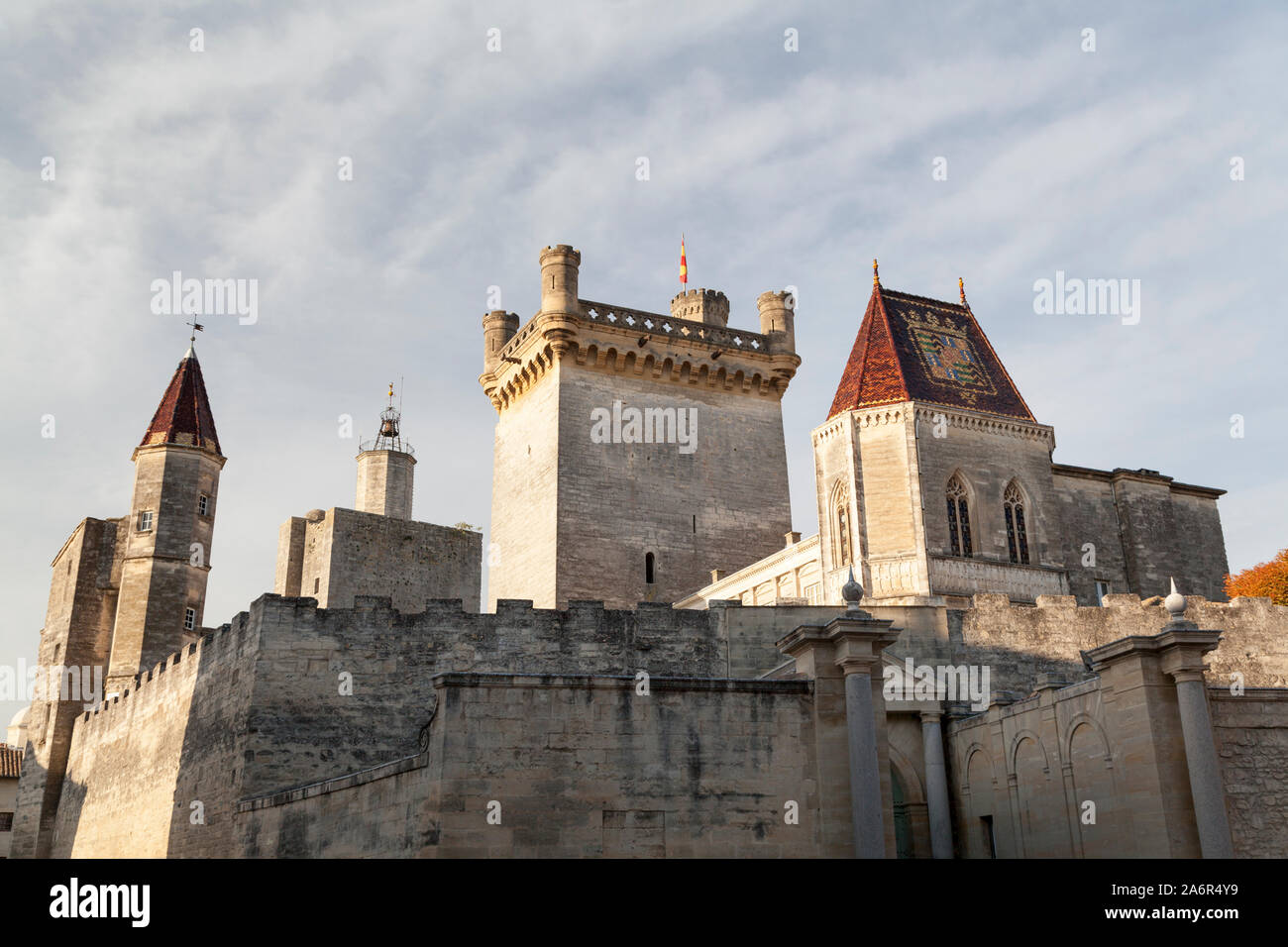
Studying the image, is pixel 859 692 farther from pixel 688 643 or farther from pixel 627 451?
pixel 627 451

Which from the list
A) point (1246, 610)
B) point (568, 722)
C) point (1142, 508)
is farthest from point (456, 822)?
point (1142, 508)

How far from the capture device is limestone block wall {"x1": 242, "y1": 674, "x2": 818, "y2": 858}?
14195 millimetres

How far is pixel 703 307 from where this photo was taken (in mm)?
43312

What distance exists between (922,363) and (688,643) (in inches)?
478

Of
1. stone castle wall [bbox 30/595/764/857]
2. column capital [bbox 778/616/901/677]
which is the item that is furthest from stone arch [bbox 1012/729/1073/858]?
stone castle wall [bbox 30/595/764/857]

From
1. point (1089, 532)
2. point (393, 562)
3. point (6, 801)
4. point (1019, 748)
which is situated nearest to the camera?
point (1019, 748)

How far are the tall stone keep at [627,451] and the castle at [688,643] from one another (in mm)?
119

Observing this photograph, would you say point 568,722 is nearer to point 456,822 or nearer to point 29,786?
point 456,822

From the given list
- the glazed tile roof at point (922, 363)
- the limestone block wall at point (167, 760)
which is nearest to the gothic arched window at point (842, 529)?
the glazed tile roof at point (922, 363)

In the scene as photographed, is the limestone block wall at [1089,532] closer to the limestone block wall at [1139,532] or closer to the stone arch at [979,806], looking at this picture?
the limestone block wall at [1139,532]

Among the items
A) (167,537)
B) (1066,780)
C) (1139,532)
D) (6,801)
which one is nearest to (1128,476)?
(1139,532)
